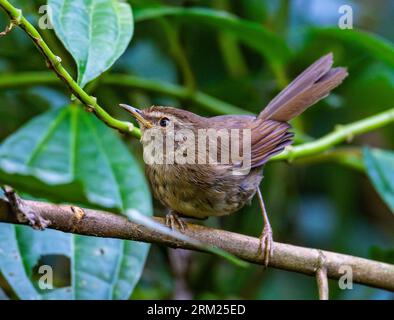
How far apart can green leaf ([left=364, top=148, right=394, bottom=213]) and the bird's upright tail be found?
38 centimetres

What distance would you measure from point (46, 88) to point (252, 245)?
191 centimetres

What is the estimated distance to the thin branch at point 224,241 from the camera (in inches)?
77.8

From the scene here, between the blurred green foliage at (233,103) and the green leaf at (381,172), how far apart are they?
1 centimetres

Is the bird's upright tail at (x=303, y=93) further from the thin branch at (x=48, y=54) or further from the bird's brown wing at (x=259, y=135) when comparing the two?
the thin branch at (x=48, y=54)

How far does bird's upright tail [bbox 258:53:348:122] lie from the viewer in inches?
125

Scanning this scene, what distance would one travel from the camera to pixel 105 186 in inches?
114

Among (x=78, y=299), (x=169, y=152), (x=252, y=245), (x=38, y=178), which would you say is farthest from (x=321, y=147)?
(x=38, y=178)

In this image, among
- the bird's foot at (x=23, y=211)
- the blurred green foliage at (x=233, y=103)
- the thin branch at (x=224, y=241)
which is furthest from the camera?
the blurred green foliage at (x=233, y=103)

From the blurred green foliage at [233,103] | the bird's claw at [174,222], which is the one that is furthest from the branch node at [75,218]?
the blurred green foliage at [233,103]

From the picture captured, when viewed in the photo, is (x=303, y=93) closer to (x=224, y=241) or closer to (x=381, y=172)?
(x=381, y=172)

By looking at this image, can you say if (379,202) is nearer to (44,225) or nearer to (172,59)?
(172,59)

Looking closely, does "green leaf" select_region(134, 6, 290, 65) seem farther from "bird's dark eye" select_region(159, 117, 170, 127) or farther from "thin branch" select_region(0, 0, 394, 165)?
"bird's dark eye" select_region(159, 117, 170, 127)

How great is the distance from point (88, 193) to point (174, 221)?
71 centimetres

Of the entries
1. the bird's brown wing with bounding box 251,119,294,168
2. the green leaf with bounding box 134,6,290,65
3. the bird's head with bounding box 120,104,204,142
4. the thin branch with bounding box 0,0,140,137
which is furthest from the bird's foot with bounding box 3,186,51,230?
the green leaf with bounding box 134,6,290,65
